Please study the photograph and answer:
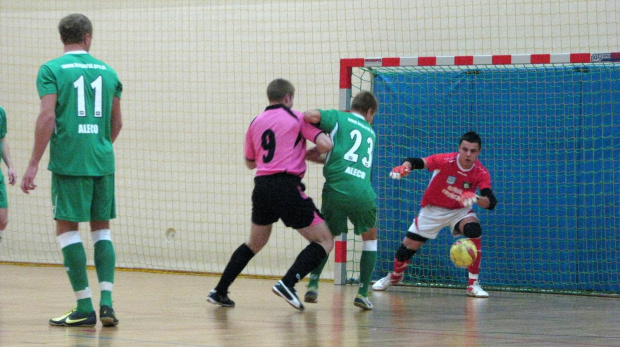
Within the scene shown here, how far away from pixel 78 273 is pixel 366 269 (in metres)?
2.37

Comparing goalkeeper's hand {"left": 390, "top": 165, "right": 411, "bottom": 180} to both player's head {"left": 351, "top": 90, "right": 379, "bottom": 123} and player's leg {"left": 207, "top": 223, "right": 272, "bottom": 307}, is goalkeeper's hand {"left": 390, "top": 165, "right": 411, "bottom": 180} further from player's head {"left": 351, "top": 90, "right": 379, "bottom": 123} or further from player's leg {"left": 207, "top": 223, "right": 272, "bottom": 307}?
player's leg {"left": 207, "top": 223, "right": 272, "bottom": 307}

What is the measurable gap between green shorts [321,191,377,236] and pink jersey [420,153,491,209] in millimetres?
1887

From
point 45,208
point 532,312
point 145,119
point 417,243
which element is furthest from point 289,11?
point 532,312

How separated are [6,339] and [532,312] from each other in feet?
12.5

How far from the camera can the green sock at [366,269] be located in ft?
22.2

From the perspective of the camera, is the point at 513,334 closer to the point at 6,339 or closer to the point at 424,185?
the point at 6,339

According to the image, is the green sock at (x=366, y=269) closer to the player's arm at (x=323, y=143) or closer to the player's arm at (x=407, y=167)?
the player's arm at (x=407, y=167)

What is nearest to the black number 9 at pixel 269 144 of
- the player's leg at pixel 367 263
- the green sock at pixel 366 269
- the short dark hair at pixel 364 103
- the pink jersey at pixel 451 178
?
the short dark hair at pixel 364 103

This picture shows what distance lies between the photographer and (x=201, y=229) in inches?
420

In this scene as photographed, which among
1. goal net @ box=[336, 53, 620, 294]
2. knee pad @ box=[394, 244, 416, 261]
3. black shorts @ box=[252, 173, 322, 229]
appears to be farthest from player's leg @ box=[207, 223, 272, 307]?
goal net @ box=[336, 53, 620, 294]

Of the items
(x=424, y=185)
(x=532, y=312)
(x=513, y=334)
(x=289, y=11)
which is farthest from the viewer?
(x=289, y=11)

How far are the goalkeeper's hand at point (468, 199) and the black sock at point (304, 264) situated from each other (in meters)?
2.26

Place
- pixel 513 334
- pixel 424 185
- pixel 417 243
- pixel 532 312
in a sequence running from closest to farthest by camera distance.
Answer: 1. pixel 513 334
2. pixel 532 312
3. pixel 417 243
4. pixel 424 185

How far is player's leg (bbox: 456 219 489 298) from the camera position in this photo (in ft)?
27.4
